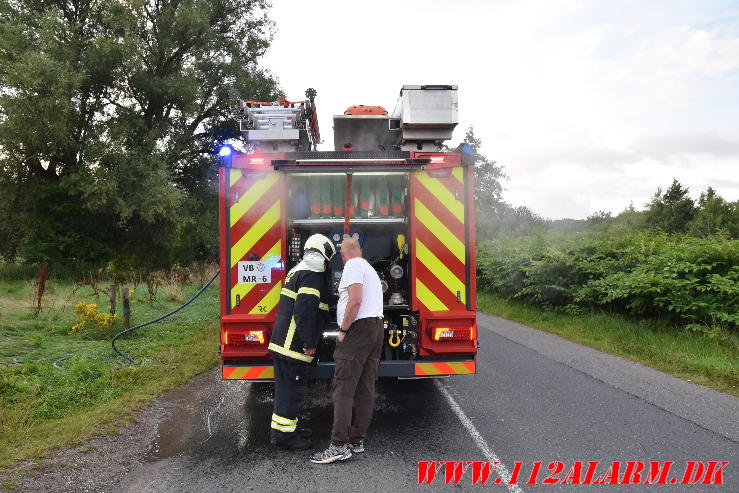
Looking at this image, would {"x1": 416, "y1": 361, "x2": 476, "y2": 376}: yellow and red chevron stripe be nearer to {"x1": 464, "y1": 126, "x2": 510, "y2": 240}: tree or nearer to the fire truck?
the fire truck

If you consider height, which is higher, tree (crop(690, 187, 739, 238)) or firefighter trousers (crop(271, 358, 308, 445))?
tree (crop(690, 187, 739, 238))

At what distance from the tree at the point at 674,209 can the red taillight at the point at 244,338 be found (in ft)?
150

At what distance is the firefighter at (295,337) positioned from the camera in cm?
444

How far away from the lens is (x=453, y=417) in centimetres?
520

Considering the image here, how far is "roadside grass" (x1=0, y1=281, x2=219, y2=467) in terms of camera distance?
480 centimetres

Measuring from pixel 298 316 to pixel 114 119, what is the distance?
17830mm

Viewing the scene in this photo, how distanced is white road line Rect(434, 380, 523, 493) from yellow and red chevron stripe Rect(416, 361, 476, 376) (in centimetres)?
49

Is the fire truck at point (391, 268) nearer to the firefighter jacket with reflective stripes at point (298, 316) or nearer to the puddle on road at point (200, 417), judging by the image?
the firefighter jacket with reflective stripes at point (298, 316)

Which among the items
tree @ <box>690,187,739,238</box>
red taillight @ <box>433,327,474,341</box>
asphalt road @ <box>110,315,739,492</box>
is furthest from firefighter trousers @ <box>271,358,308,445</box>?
tree @ <box>690,187,739,238</box>

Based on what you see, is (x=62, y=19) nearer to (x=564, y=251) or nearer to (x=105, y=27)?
(x=105, y=27)

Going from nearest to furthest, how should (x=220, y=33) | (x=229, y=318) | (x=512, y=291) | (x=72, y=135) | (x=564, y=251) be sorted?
(x=229, y=318), (x=564, y=251), (x=512, y=291), (x=72, y=135), (x=220, y=33)

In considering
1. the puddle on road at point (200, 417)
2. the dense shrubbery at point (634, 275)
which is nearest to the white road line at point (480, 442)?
the puddle on road at point (200, 417)

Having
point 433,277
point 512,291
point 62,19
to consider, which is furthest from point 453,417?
point 62,19

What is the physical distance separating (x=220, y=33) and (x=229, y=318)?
21686 millimetres
